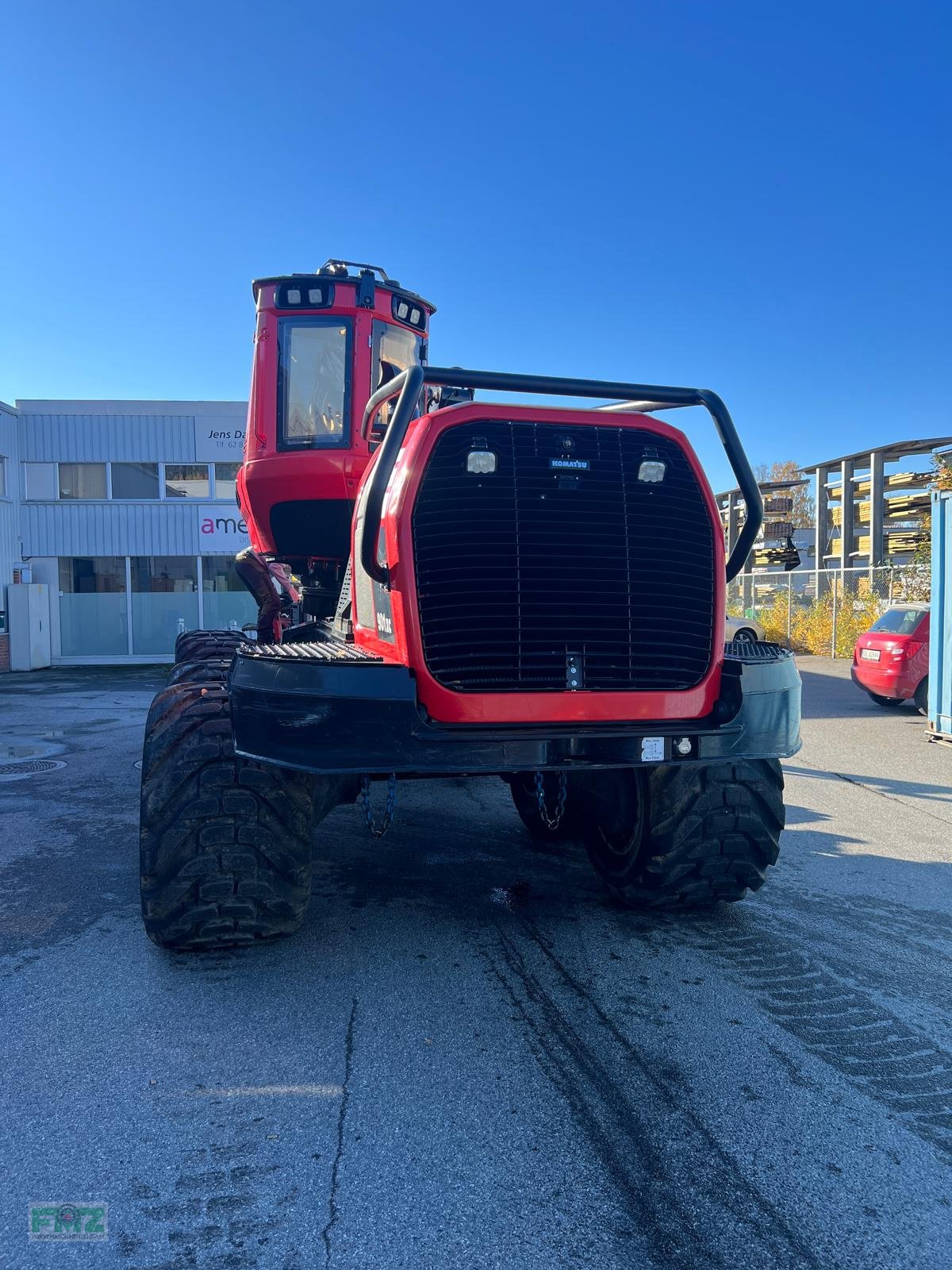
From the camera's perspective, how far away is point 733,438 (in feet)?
12.2

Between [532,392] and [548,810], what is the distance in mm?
2268

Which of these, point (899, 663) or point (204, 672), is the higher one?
point (204, 672)

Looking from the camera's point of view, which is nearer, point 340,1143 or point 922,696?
point 340,1143

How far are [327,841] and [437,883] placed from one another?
1.09m

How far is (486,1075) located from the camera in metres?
2.82

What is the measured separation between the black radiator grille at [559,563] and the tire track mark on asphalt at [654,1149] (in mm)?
1180

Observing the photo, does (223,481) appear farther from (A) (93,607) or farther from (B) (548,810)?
(B) (548,810)

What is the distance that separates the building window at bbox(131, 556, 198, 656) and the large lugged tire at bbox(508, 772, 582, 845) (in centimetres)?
1730

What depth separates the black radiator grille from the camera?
326cm

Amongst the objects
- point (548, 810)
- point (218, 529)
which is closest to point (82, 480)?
point (218, 529)

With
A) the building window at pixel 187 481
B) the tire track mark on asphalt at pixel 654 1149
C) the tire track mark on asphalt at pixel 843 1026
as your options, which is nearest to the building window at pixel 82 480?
the building window at pixel 187 481

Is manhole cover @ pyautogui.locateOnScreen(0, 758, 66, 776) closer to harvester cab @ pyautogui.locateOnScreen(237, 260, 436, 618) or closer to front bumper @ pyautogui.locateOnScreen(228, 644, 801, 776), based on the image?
harvester cab @ pyautogui.locateOnScreen(237, 260, 436, 618)

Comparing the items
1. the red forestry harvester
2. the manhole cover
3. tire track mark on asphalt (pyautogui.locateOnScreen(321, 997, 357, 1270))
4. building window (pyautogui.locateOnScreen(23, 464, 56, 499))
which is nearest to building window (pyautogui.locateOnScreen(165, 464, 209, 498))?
building window (pyautogui.locateOnScreen(23, 464, 56, 499))

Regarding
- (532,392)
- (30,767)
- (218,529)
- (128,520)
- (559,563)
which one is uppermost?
(128,520)
